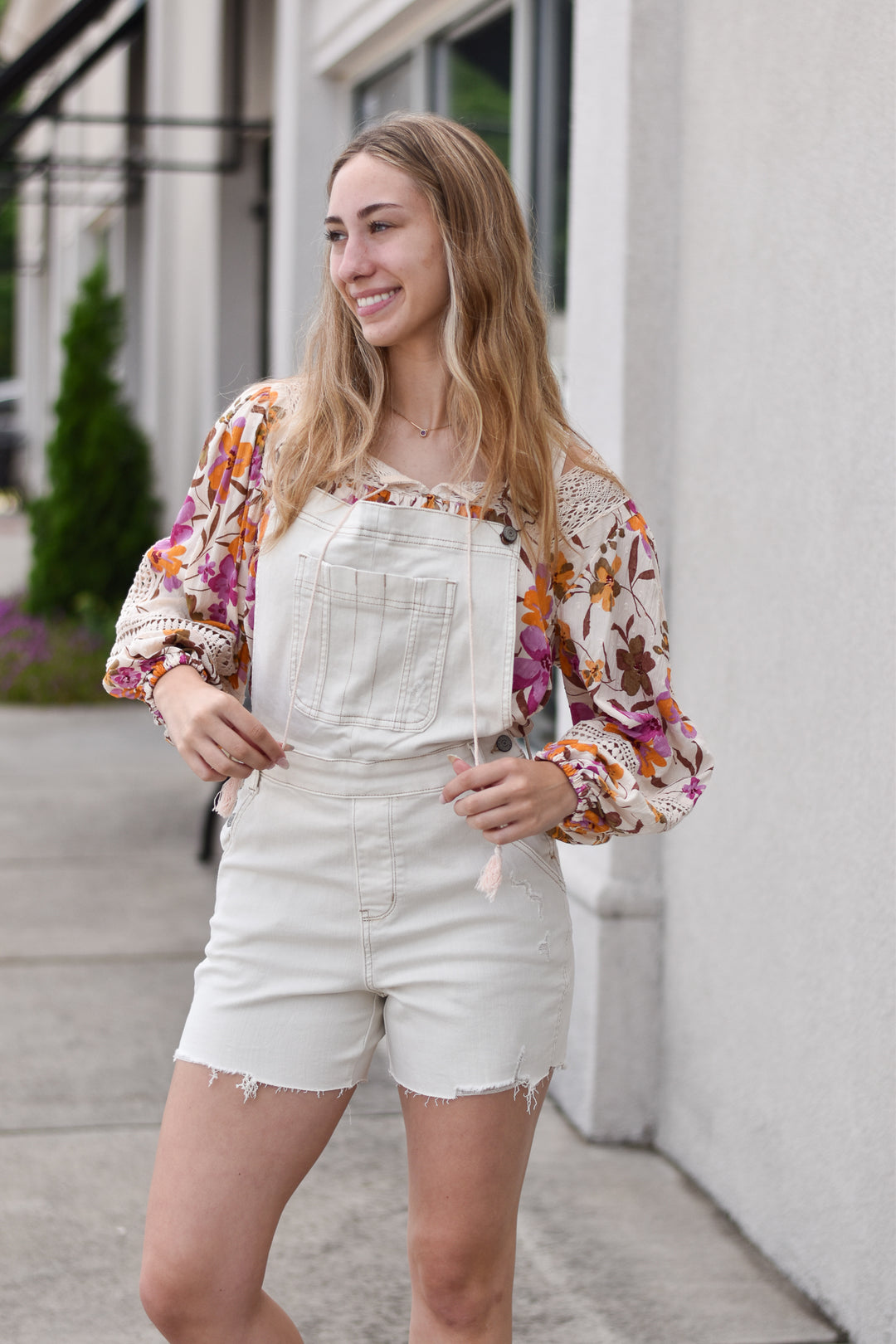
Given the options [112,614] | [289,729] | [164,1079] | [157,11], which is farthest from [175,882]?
[157,11]

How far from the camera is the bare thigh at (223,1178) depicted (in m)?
1.77

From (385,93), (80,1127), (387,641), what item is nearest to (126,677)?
(387,641)

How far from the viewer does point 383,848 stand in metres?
1.80

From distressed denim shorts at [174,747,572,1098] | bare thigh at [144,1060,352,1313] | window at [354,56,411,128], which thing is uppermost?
window at [354,56,411,128]

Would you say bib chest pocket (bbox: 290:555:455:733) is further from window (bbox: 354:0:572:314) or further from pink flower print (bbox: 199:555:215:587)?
window (bbox: 354:0:572:314)

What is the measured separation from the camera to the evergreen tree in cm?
1115

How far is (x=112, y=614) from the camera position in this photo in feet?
36.8

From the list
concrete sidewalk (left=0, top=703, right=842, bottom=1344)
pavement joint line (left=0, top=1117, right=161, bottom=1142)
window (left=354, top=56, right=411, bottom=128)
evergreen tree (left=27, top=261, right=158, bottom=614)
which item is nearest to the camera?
concrete sidewalk (left=0, top=703, right=842, bottom=1344)

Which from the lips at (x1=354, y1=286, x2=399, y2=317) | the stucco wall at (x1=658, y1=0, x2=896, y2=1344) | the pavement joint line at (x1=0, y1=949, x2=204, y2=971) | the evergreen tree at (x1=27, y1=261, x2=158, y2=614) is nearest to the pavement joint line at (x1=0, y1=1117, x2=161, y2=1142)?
the pavement joint line at (x1=0, y1=949, x2=204, y2=971)

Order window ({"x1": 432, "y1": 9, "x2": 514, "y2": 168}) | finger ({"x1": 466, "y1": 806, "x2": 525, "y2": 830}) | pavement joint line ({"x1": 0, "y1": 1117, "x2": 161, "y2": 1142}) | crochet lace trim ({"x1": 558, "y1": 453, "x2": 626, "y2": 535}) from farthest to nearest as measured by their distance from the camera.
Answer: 1. window ({"x1": 432, "y1": 9, "x2": 514, "y2": 168})
2. pavement joint line ({"x1": 0, "y1": 1117, "x2": 161, "y2": 1142})
3. crochet lace trim ({"x1": 558, "y1": 453, "x2": 626, "y2": 535})
4. finger ({"x1": 466, "y1": 806, "x2": 525, "y2": 830})

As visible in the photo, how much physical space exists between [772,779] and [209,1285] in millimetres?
1587

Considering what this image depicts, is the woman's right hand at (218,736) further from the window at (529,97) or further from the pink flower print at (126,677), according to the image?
the window at (529,97)

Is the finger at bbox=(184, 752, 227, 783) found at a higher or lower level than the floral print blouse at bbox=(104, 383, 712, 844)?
lower

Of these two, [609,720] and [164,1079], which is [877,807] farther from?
[164,1079]
